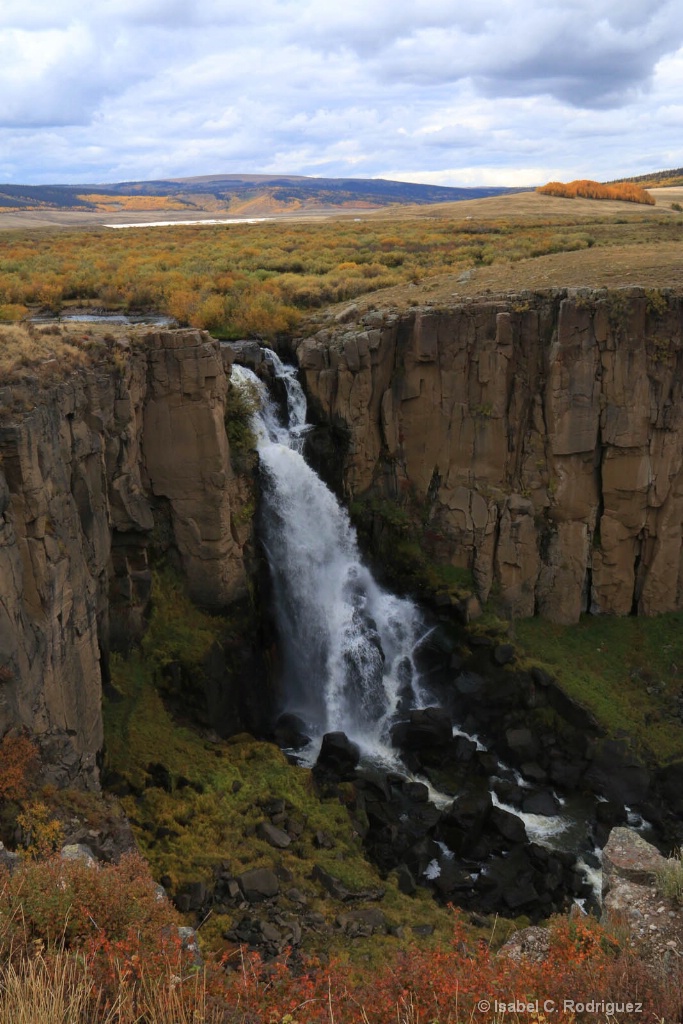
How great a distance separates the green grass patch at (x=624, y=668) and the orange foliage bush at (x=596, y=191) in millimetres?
61963

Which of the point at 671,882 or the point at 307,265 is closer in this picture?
the point at 671,882

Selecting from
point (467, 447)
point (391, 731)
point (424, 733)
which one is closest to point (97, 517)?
point (391, 731)

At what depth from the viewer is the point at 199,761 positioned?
2041 cm

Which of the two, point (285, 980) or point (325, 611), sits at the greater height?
point (285, 980)

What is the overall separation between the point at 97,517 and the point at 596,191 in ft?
262

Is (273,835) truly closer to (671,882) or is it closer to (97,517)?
(97,517)

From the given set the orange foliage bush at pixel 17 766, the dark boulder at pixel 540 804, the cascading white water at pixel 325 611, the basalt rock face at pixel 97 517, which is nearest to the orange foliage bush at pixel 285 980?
the orange foliage bush at pixel 17 766

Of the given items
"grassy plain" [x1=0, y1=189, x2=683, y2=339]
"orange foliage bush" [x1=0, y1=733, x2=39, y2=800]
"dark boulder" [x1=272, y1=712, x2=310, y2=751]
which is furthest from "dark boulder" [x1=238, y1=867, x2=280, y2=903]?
"grassy plain" [x1=0, y1=189, x2=683, y2=339]

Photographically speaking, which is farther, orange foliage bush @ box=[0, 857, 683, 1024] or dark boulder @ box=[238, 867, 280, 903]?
dark boulder @ box=[238, 867, 280, 903]

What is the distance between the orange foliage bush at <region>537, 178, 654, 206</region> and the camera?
80.5 meters

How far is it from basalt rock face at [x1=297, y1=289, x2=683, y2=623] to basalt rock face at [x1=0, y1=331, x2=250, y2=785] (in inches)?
250

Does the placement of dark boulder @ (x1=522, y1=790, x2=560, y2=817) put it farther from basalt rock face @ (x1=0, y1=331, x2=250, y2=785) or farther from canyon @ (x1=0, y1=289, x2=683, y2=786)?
basalt rock face @ (x1=0, y1=331, x2=250, y2=785)

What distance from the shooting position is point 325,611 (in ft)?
86.9

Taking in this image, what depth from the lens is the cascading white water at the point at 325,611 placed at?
82.7 feet
